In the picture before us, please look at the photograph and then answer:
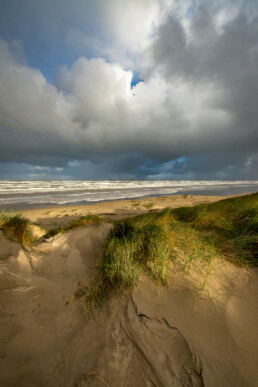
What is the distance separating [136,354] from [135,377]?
0.63 feet

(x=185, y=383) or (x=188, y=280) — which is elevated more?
(x=188, y=280)

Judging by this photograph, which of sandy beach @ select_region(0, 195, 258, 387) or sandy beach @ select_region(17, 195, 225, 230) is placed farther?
sandy beach @ select_region(17, 195, 225, 230)

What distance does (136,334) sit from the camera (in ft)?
6.79

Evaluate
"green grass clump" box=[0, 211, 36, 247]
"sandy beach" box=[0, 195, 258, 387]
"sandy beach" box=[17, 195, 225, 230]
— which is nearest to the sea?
"sandy beach" box=[17, 195, 225, 230]

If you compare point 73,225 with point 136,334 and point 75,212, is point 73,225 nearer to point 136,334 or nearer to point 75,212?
point 136,334

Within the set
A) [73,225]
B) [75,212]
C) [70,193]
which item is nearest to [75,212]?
[75,212]

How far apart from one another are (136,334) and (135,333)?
2cm

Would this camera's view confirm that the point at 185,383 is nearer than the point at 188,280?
Yes

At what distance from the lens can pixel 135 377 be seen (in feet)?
5.74

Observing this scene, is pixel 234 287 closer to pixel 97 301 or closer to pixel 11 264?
pixel 97 301

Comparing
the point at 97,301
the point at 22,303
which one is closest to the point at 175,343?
the point at 97,301

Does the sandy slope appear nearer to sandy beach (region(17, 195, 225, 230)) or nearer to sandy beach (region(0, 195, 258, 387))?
sandy beach (region(0, 195, 258, 387))

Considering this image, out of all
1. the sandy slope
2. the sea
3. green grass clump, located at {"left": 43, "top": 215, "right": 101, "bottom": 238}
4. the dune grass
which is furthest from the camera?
the sea

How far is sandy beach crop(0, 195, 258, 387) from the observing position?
5.76 feet
